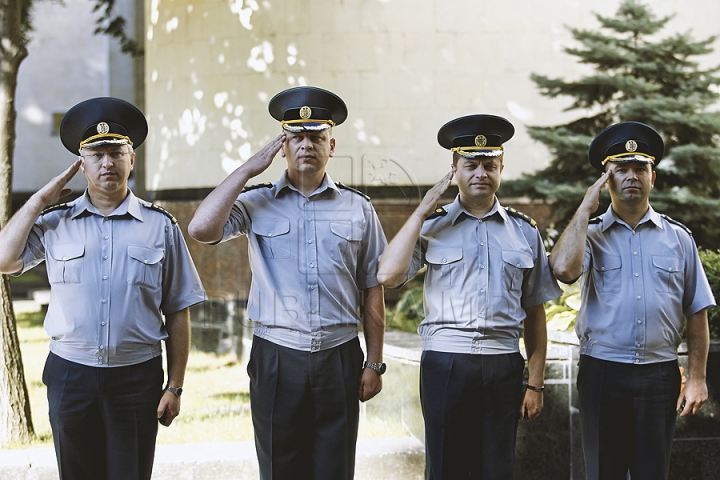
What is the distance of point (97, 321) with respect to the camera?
290 cm

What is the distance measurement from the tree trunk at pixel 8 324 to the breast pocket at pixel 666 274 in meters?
3.17

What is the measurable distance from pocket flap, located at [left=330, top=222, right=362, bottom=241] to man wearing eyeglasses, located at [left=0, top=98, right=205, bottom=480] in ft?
1.86

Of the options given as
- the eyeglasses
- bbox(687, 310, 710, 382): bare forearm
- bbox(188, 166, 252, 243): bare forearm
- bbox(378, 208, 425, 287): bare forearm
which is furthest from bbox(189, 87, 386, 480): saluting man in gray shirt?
bbox(687, 310, 710, 382): bare forearm

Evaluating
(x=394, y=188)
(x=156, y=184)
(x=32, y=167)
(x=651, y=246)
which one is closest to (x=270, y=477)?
(x=651, y=246)

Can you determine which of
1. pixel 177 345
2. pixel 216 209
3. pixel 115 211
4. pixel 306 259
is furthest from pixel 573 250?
pixel 115 211

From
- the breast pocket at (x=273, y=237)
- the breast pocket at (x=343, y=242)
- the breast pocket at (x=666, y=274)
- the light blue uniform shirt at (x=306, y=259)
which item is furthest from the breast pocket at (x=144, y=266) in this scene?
the breast pocket at (x=666, y=274)

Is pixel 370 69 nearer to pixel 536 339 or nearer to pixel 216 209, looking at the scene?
pixel 536 339

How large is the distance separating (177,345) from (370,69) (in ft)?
15.3

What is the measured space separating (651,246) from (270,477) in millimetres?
1776

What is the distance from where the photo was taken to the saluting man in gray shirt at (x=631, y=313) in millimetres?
3232

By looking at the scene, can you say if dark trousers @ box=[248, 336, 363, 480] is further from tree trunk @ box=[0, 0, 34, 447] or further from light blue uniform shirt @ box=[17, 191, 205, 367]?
tree trunk @ box=[0, 0, 34, 447]

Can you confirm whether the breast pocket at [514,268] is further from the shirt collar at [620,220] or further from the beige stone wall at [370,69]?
the beige stone wall at [370,69]

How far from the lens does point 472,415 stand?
309 cm

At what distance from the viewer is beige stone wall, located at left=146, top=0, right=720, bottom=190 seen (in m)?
7.12
